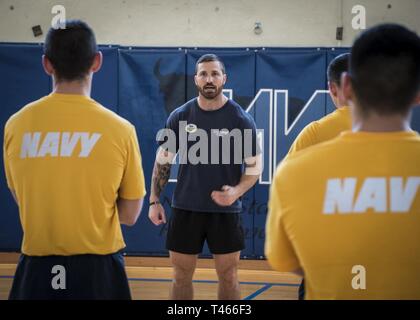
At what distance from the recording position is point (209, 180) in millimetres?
4445

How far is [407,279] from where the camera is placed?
64.0 inches

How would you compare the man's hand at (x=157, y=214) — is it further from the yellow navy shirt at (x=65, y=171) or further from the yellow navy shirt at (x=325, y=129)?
the yellow navy shirt at (x=65, y=171)

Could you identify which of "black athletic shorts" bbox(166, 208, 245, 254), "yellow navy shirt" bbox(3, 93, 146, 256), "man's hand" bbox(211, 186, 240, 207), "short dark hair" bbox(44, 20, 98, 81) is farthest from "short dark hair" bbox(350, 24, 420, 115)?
"black athletic shorts" bbox(166, 208, 245, 254)

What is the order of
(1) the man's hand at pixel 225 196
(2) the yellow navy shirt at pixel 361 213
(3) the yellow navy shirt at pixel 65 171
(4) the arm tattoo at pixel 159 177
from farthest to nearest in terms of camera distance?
1. (4) the arm tattoo at pixel 159 177
2. (1) the man's hand at pixel 225 196
3. (3) the yellow navy shirt at pixel 65 171
4. (2) the yellow navy shirt at pixel 361 213

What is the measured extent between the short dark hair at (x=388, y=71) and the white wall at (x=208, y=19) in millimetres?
6047

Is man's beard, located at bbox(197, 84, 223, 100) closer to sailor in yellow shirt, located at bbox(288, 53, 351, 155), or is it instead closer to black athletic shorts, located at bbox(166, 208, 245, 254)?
black athletic shorts, located at bbox(166, 208, 245, 254)

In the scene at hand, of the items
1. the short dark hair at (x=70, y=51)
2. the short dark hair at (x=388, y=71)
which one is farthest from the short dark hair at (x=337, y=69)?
the short dark hair at (x=388, y=71)

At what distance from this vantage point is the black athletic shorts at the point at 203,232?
4.38 meters

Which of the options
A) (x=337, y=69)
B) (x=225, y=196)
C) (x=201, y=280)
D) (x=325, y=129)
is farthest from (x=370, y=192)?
(x=201, y=280)

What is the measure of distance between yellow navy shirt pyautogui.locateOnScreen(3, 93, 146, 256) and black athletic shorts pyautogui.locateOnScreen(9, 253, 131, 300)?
36mm

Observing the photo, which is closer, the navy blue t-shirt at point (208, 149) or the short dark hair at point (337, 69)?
the short dark hair at point (337, 69)

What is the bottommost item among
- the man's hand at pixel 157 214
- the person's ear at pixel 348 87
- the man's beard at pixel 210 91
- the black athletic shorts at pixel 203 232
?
the black athletic shorts at pixel 203 232

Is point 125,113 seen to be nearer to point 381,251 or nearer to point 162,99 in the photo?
point 162,99

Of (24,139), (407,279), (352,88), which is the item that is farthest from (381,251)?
(24,139)
